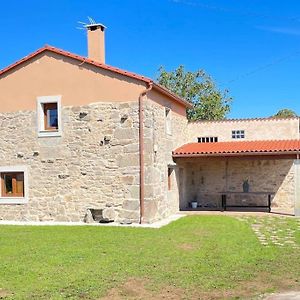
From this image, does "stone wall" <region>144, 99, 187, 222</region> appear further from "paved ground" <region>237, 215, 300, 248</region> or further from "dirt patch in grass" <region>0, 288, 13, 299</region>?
"dirt patch in grass" <region>0, 288, 13, 299</region>

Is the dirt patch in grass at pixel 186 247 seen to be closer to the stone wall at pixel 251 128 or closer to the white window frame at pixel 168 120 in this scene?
the white window frame at pixel 168 120

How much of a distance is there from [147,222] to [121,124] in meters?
3.50

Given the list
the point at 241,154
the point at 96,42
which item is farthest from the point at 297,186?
the point at 96,42

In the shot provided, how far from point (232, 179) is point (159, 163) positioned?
580 cm

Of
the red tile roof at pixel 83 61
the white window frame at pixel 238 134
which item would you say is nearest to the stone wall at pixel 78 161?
the red tile roof at pixel 83 61

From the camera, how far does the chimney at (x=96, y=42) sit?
16.1 meters

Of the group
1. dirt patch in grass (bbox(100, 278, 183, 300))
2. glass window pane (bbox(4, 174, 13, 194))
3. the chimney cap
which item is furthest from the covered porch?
dirt patch in grass (bbox(100, 278, 183, 300))

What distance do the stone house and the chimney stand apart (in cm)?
4

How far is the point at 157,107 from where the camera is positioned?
51.4 feet

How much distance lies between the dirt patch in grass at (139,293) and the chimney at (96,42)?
10873 millimetres

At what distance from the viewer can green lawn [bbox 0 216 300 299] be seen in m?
6.65

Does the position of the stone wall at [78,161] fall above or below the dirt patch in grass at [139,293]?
above

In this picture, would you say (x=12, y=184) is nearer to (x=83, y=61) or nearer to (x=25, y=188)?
Result: (x=25, y=188)

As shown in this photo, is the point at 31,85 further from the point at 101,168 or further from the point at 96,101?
the point at 101,168
